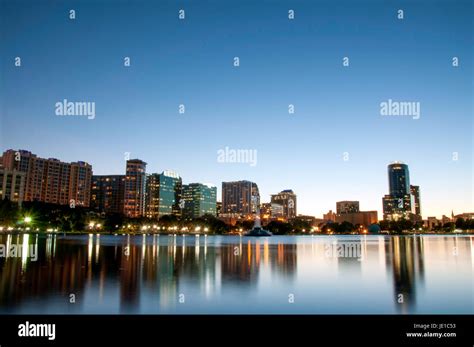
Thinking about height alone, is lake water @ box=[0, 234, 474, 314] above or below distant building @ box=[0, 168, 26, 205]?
below

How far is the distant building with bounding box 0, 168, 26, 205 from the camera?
7244 inches

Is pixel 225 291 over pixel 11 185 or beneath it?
beneath

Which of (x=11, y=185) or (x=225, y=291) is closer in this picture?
(x=225, y=291)

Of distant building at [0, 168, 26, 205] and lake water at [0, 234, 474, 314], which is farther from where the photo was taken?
distant building at [0, 168, 26, 205]

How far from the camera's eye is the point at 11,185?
186 metres

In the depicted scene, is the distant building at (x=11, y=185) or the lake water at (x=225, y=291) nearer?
the lake water at (x=225, y=291)

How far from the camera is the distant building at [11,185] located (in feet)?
604

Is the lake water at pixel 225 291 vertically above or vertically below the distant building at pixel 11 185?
below
